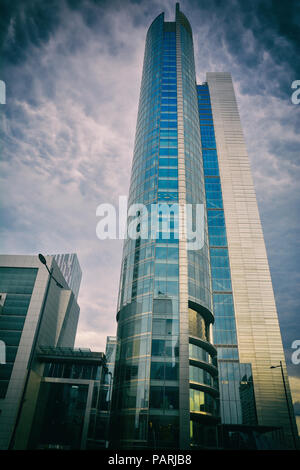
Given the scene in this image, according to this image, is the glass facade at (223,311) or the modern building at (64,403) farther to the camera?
the glass facade at (223,311)

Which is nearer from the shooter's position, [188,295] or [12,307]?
[188,295]

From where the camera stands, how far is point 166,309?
46156 millimetres

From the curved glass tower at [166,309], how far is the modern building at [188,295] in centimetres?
17

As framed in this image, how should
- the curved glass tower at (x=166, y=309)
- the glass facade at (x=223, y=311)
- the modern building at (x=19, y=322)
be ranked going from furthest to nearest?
the glass facade at (x=223, y=311) → the modern building at (x=19, y=322) → the curved glass tower at (x=166, y=309)

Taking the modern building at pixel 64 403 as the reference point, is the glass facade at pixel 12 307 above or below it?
above

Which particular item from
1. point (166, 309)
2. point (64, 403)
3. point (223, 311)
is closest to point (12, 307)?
point (64, 403)

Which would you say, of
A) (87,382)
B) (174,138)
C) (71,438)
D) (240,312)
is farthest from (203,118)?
(71,438)

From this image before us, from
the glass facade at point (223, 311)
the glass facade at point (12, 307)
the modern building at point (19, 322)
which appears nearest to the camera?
the modern building at point (19, 322)

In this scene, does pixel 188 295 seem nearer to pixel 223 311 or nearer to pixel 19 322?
pixel 223 311

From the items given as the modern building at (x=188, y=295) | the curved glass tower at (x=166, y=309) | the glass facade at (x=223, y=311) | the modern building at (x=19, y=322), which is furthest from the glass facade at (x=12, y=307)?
the glass facade at (x=223, y=311)

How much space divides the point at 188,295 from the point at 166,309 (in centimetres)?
494

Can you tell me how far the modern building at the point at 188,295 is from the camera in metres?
40.8

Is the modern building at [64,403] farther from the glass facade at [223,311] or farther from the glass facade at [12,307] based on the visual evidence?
the glass facade at [223,311]
